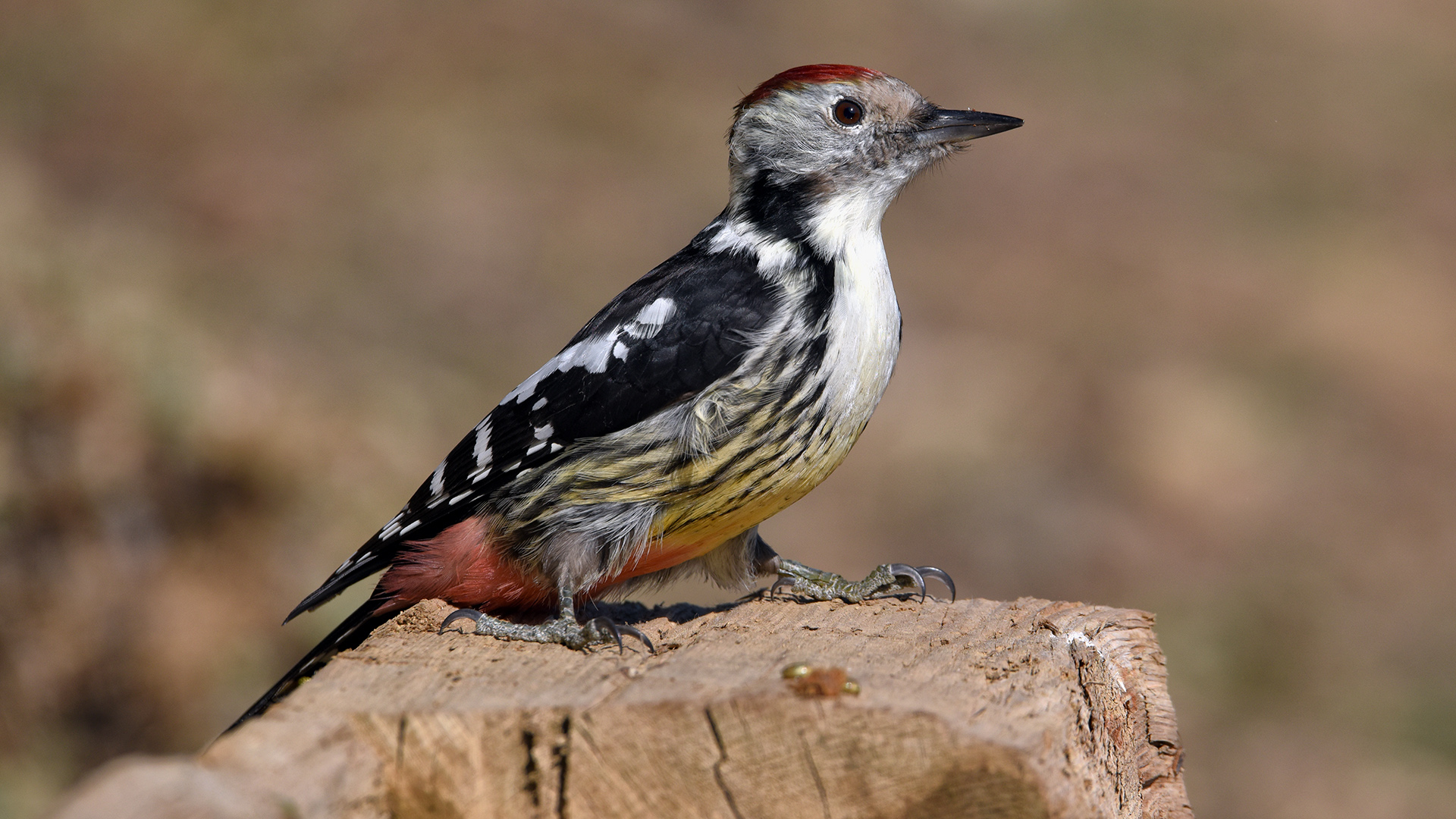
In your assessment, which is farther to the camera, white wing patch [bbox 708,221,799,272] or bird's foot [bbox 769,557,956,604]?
bird's foot [bbox 769,557,956,604]

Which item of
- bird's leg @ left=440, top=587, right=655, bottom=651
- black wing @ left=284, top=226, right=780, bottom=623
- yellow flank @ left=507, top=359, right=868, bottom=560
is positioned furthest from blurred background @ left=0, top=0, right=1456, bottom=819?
yellow flank @ left=507, top=359, right=868, bottom=560

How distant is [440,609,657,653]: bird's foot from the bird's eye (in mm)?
1671

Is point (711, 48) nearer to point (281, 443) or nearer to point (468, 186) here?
point (468, 186)

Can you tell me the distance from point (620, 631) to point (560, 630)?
24 cm

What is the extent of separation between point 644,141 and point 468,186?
1.90 meters

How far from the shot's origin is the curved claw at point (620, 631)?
2713 mm

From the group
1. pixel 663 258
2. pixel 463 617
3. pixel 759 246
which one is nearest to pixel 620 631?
pixel 463 617

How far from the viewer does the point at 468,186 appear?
9.45 metres

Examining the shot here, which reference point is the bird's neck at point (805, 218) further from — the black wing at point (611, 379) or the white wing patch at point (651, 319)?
the white wing patch at point (651, 319)

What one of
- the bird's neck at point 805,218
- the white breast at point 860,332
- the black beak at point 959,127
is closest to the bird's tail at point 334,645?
the white breast at point 860,332

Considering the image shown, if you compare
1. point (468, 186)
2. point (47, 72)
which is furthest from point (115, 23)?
point (468, 186)

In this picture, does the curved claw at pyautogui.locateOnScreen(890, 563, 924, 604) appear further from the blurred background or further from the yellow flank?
the blurred background

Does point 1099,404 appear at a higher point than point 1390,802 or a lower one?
higher

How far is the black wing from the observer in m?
3.20
